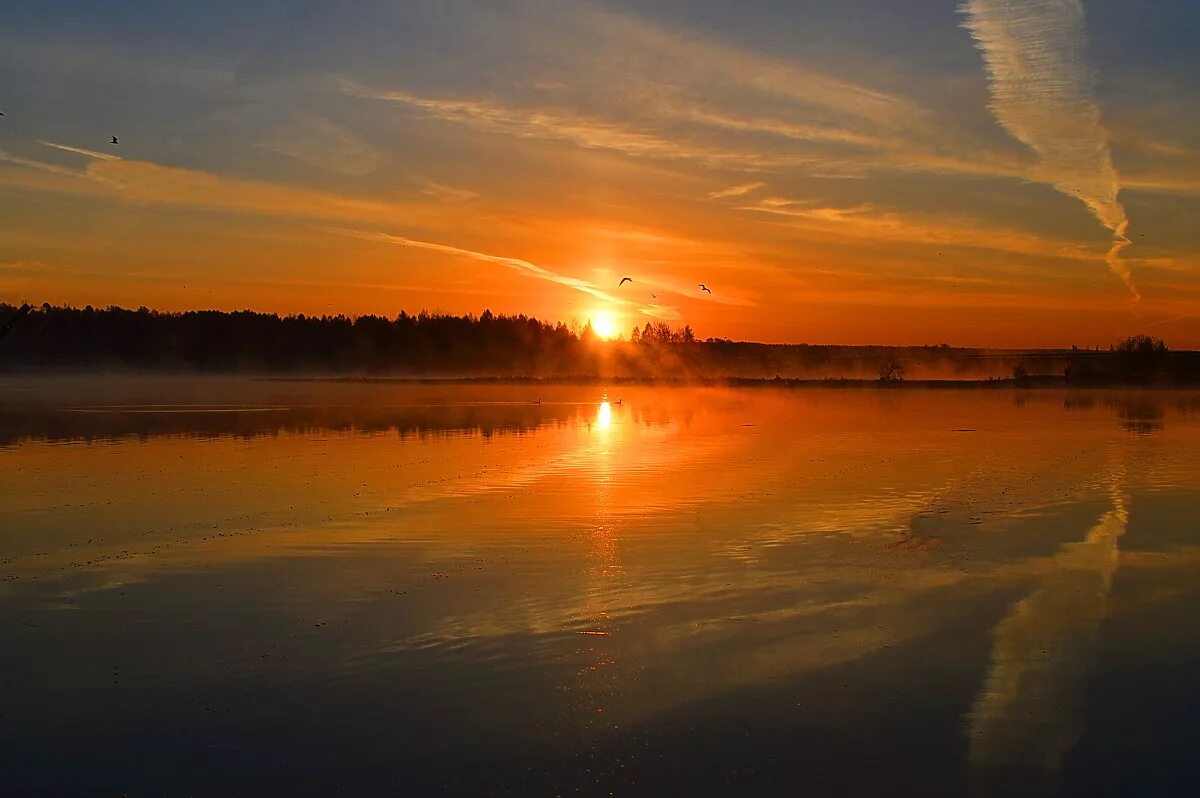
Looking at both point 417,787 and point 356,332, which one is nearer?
point 417,787

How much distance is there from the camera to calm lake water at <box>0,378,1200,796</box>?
823cm

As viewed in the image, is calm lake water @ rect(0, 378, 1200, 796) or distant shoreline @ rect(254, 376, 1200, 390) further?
distant shoreline @ rect(254, 376, 1200, 390)

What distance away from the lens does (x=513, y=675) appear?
1010 centimetres

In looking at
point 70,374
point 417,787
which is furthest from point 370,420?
point 70,374

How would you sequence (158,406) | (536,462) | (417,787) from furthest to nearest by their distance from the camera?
(158,406), (536,462), (417,787)

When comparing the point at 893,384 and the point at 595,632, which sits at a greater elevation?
the point at 893,384

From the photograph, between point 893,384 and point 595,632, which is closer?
point 595,632

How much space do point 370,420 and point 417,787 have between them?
125 ft

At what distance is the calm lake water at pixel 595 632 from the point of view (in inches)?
324

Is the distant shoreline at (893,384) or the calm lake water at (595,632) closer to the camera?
the calm lake water at (595,632)

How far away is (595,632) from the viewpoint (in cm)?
1151

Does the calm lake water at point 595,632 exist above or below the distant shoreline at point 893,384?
below

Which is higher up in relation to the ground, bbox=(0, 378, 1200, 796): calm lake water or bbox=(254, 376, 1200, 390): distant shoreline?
bbox=(254, 376, 1200, 390): distant shoreline

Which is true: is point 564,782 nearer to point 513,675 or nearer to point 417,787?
point 417,787
